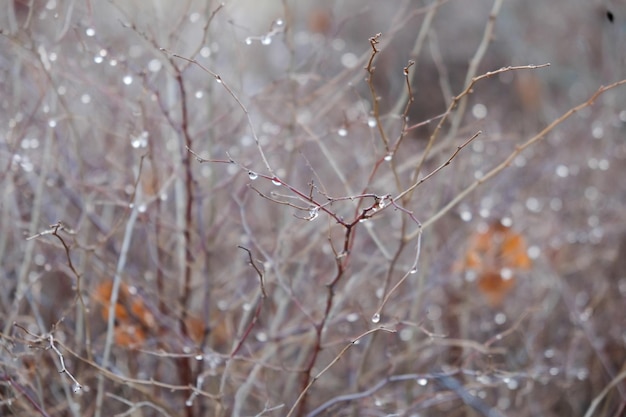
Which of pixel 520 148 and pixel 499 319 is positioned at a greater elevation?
pixel 520 148

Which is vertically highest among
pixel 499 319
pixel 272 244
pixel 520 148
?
pixel 272 244

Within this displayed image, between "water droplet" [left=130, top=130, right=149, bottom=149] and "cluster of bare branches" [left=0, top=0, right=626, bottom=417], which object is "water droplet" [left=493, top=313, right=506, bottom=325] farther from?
"water droplet" [left=130, top=130, right=149, bottom=149]

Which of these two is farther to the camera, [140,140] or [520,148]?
[140,140]

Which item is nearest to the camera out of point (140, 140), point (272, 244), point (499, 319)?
point (140, 140)

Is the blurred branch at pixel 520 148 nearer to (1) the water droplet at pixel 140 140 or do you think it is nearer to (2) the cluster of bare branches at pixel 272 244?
(2) the cluster of bare branches at pixel 272 244

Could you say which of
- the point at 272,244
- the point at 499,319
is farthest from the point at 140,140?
the point at 499,319

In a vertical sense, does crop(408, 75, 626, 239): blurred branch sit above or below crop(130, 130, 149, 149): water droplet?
below

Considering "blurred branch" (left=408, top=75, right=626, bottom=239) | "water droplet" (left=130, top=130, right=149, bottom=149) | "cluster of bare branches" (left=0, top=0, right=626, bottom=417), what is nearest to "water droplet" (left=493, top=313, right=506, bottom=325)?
"cluster of bare branches" (left=0, top=0, right=626, bottom=417)

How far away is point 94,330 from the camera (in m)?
3.21

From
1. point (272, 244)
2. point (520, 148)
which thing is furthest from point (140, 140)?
point (520, 148)

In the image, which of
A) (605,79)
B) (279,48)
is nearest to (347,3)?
(279,48)

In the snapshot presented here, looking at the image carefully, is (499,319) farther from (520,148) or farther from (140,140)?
(140,140)

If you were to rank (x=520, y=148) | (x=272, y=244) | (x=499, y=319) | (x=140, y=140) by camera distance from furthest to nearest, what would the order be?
1. (x=499, y=319)
2. (x=272, y=244)
3. (x=140, y=140)
4. (x=520, y=148)

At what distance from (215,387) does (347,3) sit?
22.3ft
